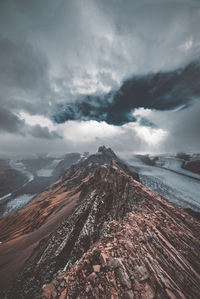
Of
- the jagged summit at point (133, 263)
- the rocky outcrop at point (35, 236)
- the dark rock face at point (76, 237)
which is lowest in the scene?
the rocky outcrop at point (35, 236)

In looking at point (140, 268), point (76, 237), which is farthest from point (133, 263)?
point (76, 237)

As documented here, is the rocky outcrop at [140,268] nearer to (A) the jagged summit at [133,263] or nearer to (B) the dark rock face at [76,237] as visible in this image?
(A) the jagged summit at [133,263]

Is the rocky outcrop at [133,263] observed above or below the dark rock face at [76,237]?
above

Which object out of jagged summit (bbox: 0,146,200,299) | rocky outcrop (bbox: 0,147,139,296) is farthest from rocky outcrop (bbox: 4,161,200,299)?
rocky outcrop (bbox: 0,147,139,296)

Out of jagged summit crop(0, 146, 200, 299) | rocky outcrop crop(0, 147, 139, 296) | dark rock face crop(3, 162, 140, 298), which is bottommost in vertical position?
rocky outcrop crop(0, 147, 139, 296)

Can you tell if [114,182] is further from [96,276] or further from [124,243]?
[96,276]

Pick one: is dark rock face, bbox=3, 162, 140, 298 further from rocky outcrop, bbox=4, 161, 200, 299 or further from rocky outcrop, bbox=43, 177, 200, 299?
rocky outcrop, bbox=43, 177, 200, 299

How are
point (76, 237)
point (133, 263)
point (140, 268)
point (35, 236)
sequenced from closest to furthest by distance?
point (140, 268), point (133, 263), point (76, 237), point (35, 236)

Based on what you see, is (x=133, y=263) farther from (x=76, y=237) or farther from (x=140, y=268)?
(x=76, y=237)

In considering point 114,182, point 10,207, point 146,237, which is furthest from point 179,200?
point 10,207

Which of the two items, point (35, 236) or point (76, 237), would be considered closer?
point (76, 237)

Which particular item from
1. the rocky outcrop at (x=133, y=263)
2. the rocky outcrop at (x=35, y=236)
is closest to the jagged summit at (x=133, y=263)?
the rocky outcrop at (x=133, y=263)

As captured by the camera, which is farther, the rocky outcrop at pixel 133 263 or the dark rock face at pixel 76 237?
the dark rock face at pixel 76 237

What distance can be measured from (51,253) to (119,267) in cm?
1282
